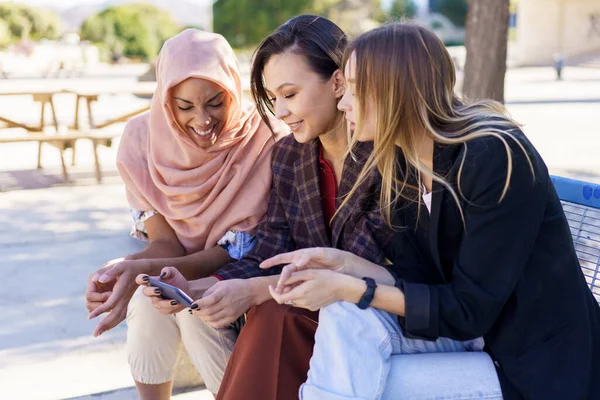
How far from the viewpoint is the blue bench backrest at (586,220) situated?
2113mm

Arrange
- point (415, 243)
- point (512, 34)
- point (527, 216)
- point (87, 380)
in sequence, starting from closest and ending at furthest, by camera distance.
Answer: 1. point (527, 216)
2. point (415, 243)
3. point (87, 380)
4. point (512, 34)

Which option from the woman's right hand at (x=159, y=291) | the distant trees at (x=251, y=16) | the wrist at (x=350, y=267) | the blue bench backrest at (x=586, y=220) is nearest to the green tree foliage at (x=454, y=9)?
the distant trees at (x=251, y=16)

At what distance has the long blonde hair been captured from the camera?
1736mm

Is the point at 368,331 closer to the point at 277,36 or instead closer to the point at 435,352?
the point at 435,352

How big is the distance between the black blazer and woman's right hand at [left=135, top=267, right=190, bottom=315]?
0.74 meters

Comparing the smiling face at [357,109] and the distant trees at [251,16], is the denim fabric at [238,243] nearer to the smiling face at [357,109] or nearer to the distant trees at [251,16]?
the smiling face at [357,109]

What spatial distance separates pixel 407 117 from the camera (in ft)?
5.78

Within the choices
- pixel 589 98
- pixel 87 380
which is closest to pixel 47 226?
pixel 87 380

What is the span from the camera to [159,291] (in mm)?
2139

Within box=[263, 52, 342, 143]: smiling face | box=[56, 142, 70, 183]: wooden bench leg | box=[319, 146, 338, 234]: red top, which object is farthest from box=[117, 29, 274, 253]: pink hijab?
box=[56, 142, 70, 183]: wooden bench leg

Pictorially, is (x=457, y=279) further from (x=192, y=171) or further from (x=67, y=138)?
(x=67, y=138)

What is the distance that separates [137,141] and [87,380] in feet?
3.47

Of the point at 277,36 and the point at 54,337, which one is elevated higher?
the point at 277,36

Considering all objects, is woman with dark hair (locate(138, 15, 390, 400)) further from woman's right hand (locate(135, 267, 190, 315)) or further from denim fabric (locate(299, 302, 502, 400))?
denim fabric (locate(299, 302, 502, 400))
